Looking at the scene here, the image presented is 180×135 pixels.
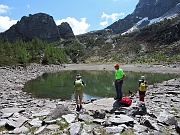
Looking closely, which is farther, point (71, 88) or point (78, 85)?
point (71, 88)

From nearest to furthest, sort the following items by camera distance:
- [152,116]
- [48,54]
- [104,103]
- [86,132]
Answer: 1. [86,132]
2. [152,116]
3. [104,103]
4. [48,54]

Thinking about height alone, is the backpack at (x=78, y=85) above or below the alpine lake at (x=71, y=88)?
above

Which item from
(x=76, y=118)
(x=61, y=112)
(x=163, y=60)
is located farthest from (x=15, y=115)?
(x=163, y=60)

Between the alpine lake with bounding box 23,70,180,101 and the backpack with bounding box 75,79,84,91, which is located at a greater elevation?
the backpack with bounding box 75,79,84,91

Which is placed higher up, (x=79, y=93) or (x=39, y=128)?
(x=79, y=93)

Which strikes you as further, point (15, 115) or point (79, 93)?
point (79, 93)

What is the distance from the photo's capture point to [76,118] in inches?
693

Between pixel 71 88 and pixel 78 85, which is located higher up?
pixel 78 85

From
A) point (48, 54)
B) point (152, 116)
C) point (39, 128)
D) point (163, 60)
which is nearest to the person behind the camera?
point (39, 128)

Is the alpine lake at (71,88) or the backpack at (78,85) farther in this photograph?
the alpine lake at (71,88)

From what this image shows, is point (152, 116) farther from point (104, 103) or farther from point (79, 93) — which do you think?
point (79, 93)

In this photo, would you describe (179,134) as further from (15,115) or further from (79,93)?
(15,115)

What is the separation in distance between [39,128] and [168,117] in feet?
28.6

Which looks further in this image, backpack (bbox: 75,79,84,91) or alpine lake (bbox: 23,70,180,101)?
alpine lake (bbox: 23,70,180,101)
